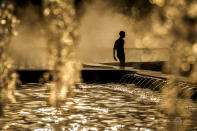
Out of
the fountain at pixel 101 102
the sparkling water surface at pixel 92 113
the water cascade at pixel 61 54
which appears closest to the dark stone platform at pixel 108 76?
the fountain at pixel 101 102

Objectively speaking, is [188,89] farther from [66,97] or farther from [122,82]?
[122,82]

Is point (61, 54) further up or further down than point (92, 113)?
further up

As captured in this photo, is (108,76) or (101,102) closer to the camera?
(101,102)

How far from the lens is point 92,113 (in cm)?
811

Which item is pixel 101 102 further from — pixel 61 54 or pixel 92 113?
pixel 61 54

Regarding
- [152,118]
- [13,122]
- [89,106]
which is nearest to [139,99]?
[89,106]

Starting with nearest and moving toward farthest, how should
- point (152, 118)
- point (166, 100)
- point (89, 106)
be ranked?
point (152, 118) < point (89, 106) < point (166, 100)

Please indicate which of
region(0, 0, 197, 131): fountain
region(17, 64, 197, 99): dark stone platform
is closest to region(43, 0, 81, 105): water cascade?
region(0, 0, 197, 131): fountain

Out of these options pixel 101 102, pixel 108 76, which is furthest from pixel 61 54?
pixel 101 102

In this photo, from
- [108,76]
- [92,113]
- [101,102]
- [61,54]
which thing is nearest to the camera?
[92,113]

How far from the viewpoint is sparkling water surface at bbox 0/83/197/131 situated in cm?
693

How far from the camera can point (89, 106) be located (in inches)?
354

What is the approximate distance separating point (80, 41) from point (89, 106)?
40.4 meters

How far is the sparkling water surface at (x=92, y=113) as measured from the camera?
693cm
